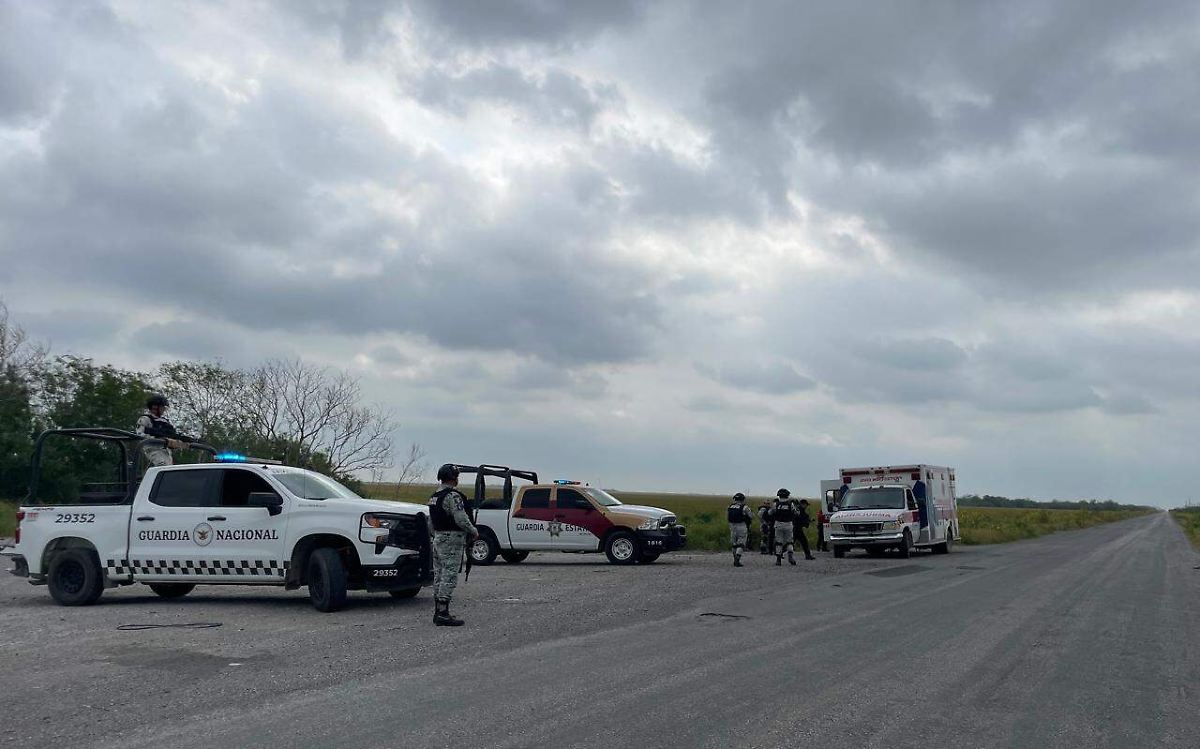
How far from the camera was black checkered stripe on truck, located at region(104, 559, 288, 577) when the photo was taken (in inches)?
486

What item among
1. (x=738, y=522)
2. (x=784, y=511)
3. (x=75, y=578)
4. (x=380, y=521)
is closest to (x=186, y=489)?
(x=75, y=578)

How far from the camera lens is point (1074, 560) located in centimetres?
2650

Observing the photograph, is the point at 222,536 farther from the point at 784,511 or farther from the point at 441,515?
the point at 784,511

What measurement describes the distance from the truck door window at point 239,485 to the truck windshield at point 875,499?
62.1 ft

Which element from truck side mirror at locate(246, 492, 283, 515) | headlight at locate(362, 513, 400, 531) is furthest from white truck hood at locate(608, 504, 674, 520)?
truck side mirror at locate(246, 492, 283, 515)

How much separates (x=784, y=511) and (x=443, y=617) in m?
12.5

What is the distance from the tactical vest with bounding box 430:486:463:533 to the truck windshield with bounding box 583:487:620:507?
1138 centimetres

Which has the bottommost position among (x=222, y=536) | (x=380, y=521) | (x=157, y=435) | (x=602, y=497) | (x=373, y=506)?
(x=222, y=536)

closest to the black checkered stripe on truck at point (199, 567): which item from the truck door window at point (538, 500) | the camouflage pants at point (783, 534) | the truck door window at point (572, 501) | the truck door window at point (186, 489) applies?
the truck door window at point (186, 489)

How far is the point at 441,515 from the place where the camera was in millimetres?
11273

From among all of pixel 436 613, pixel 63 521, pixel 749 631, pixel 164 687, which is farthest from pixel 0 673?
pixel 749 631

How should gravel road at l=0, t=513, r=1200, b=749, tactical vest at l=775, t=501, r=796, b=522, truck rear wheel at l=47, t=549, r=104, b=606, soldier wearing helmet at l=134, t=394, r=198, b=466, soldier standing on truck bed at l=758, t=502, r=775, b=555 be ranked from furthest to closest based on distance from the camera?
soldier standing on truck bed at l=758, t=502, r=775, b=555 < tactical vest at l=775, t=501, r=796, b=522 < soldier wearing helmet at l=134, t=394, r=198, b=466 < truck rear wheel at l=47, t=549, r=104, b=606 < gravel road at l=0, t=513, r=1200, b=749

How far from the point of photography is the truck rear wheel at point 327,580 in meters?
11.9

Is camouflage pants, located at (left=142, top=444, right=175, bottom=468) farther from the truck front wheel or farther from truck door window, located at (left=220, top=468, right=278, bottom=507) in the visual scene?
the truck front wheel
